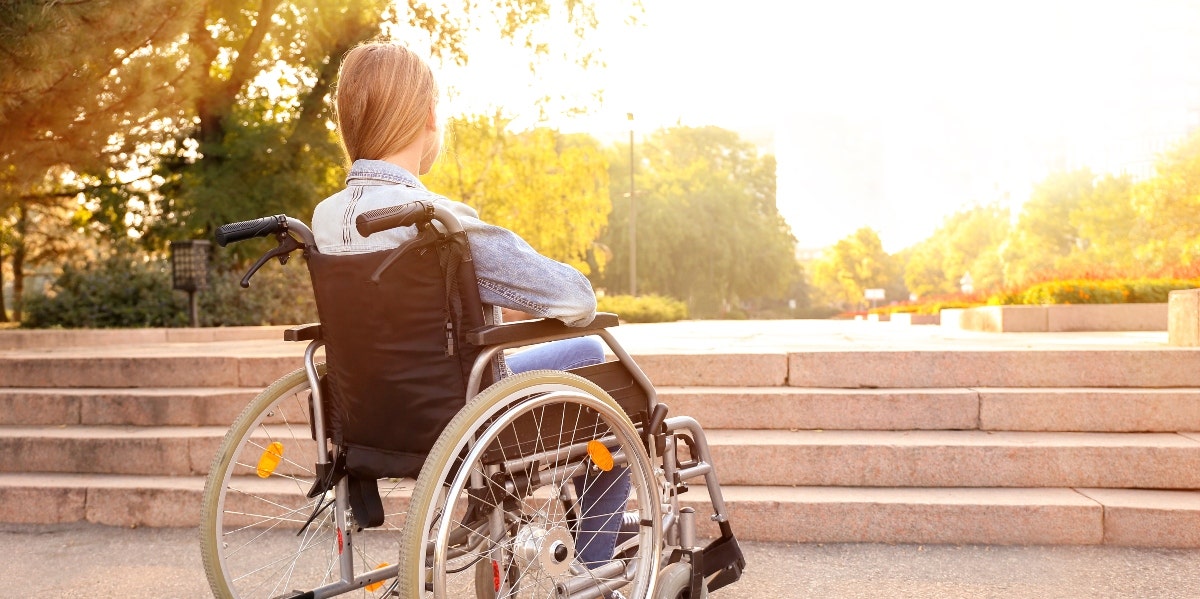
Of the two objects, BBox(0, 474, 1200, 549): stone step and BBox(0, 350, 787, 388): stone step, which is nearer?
BBox(0, 474, 1200, 549): stone step

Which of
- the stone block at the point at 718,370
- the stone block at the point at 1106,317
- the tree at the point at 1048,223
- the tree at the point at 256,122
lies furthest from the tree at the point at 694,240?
the stone block at the point at 718,370

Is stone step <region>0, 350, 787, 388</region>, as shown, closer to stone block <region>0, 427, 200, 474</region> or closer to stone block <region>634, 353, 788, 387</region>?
stone block <region>634, 353, 788, 387</region>

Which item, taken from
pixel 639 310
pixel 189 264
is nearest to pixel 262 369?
pixel 189 264

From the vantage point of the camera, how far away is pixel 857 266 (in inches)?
2744

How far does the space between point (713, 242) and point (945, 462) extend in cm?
3616

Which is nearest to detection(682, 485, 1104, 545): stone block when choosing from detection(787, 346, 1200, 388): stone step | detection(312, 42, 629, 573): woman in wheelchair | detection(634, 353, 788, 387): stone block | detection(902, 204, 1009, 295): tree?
detection(787, 346, 1200, 388): stone step

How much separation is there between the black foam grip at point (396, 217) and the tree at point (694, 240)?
33.3 meters

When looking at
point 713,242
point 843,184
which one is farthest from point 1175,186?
point 843,184

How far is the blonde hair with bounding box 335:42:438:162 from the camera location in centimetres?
226

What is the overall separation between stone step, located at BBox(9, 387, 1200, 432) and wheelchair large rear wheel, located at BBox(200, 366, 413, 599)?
687mm

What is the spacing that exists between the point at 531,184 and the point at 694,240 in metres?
18.4

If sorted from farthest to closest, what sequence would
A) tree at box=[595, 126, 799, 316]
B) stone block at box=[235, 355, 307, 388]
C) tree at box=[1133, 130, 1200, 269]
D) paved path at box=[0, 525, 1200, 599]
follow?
tree at box=[595, 126, 799, 316] → tree at box=[1133, 130, 1200, 269] → stone block at box=[235, 355, 307, 388] → paved path at box=[0, 525, 1200, 599]

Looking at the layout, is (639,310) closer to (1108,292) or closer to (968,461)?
(1108,292)

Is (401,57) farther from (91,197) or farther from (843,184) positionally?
(843,184)
